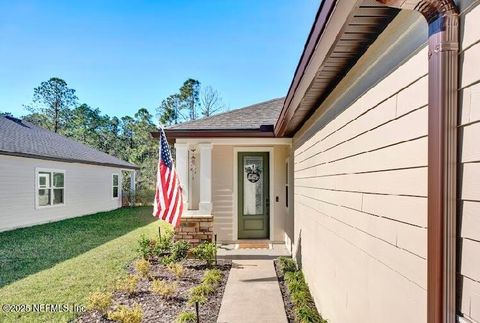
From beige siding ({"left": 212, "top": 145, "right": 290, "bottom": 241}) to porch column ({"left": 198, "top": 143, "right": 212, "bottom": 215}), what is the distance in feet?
2.69

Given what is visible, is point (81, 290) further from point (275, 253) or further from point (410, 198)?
point (410, 198)

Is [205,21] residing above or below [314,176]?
above

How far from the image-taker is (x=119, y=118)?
38969mm

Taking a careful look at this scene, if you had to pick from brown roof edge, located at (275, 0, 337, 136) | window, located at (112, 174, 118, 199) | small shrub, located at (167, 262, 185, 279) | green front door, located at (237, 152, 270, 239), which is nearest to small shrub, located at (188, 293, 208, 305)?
small shrub, located at (167, 262, 185, 279)

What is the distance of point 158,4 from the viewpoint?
1040 cm

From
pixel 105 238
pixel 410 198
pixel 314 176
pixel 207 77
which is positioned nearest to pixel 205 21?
pixel 105 238

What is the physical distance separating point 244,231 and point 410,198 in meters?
7.10

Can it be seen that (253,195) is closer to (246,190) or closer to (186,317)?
(246,190)

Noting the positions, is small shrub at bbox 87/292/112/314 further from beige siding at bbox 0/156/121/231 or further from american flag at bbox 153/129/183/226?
beige siding at bbox 0/156/121/231

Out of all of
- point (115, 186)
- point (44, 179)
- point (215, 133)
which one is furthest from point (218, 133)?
point (115, 186)

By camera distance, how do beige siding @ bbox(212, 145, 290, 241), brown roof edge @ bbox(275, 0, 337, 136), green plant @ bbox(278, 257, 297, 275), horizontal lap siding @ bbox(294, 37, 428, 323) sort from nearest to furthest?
horizontal lap siding @ bbox(294, 37, 428, 323) < brown roof edge @ bbox(275, 0, 337, 136) < green plant @ bbox(278, 257, 297, 275) < beige siding @ bbox(212, 145, 290, 241)

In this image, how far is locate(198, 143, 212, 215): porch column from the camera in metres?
7.59

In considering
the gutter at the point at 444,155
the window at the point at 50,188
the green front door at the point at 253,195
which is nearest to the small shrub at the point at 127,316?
the gutter at the point at 444,155

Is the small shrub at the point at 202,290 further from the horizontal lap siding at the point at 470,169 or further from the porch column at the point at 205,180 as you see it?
the horizontal lap siding at the point at 470,169
